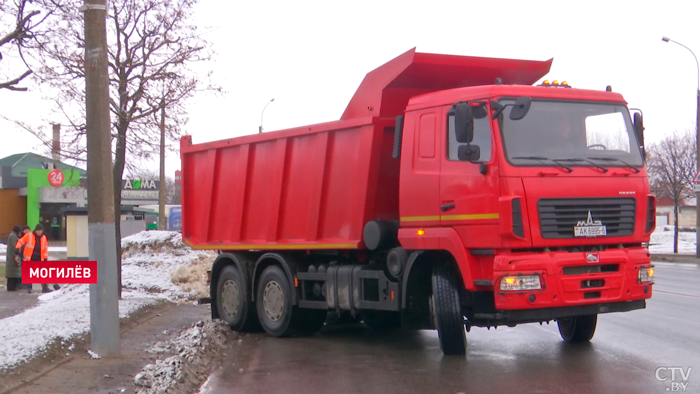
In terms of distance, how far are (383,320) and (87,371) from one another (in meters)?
4.75

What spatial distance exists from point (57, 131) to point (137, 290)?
4.21 m

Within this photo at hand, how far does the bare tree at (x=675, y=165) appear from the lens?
39.5 metres

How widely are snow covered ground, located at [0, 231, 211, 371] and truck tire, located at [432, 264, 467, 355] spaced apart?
4383 millimetres

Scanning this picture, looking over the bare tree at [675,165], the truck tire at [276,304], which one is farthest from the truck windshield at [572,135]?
the bare tree at [675,165]

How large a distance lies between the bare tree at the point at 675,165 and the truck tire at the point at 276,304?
3136 cm

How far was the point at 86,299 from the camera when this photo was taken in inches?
526

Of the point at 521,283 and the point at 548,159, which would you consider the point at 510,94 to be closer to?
the point at 548,159

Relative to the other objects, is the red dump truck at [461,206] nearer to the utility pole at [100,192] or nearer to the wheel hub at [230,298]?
the wheel hub at [230,298]

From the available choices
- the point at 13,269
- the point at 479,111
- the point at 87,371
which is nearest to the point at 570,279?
the point at 479,111

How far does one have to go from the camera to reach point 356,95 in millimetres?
10562

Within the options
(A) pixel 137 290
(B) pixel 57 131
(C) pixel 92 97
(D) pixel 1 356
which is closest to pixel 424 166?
(C) pixel 92 97

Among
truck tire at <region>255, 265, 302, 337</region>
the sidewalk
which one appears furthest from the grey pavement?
truck tire at <region>255, 265, 302, 337</region>

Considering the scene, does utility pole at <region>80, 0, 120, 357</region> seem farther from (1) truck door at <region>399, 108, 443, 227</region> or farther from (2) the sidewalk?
(1) truck door at <region>399, 108, 443, 227</region>

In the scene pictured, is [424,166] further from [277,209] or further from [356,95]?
[277,209]
